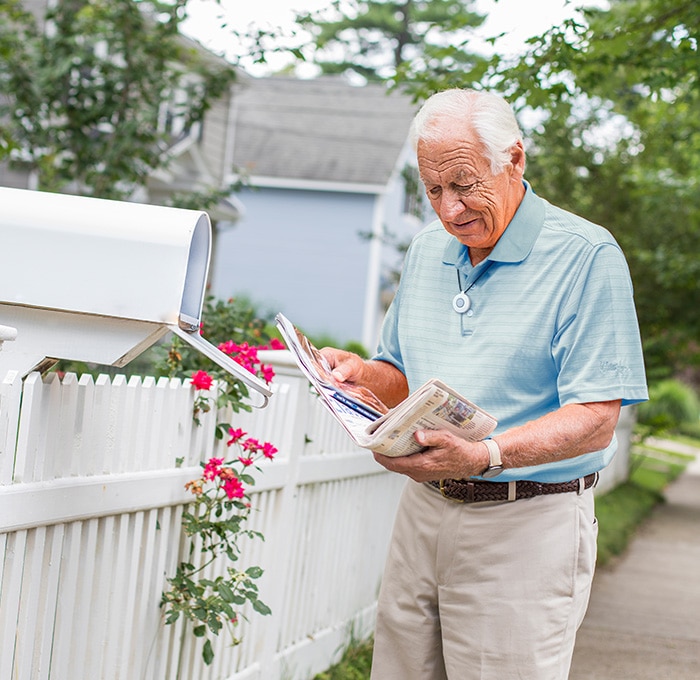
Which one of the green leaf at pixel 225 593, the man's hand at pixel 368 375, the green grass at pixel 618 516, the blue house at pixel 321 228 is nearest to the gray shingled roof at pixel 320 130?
the blue house at pixel 321 228

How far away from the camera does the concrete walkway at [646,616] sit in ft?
Result: 19.8

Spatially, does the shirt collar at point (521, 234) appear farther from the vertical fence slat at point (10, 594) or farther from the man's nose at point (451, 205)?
the vertical fence slat at point (10, 594)

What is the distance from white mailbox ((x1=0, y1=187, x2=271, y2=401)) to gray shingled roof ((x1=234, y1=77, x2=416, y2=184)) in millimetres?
20614

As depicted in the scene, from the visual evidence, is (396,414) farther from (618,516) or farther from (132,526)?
(618,516)

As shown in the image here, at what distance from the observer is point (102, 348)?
239 cm

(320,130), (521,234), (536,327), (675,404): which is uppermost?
(320,130)

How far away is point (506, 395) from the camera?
8.39ft

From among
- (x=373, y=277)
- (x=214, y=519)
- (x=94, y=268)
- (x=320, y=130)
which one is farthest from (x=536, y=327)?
(x=320, y=130)

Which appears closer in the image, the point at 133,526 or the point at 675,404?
the point at 133,526

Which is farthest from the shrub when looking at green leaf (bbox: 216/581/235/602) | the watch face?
the watch face

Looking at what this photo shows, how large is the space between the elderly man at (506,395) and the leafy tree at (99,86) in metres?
6.55

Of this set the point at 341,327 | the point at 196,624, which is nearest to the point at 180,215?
the point at 196,624

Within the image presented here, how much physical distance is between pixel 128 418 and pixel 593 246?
56.5 inches

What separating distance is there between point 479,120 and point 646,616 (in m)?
5.74
